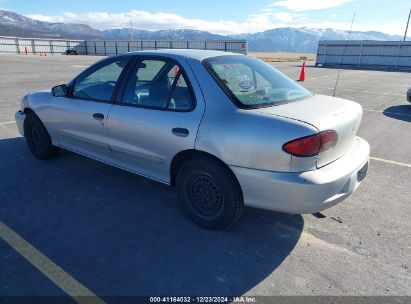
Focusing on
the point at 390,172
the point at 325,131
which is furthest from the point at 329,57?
the point at 325,131

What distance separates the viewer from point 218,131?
2922mm

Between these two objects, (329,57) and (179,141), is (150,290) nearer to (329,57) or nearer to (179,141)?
(179,141)

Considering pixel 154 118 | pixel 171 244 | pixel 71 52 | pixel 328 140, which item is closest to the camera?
pixel 328 140

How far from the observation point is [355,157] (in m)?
3.21

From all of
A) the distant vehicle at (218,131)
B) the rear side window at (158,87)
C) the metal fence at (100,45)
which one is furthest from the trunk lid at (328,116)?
the metal fence at (100,45)

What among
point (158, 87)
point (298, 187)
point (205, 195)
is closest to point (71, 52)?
point (158, 87)

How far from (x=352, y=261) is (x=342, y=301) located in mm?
537

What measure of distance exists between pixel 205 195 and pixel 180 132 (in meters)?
0.65

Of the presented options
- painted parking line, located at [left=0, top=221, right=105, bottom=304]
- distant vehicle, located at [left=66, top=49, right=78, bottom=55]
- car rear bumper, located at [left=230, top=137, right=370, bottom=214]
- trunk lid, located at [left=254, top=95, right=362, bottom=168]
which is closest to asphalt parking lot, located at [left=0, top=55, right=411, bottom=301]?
painted parking line, located at [left=0, top=221, right=105, bottom=304]

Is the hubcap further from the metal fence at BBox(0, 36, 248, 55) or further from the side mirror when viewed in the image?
the metal fence at BBox(0, 36, 248, 55)

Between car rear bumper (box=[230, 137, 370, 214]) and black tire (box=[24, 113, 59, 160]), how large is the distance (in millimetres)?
3247

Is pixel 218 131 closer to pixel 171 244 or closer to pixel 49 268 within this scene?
pixel 171 244

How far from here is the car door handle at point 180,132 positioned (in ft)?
10.2

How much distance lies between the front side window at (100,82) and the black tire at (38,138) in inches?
39.2
